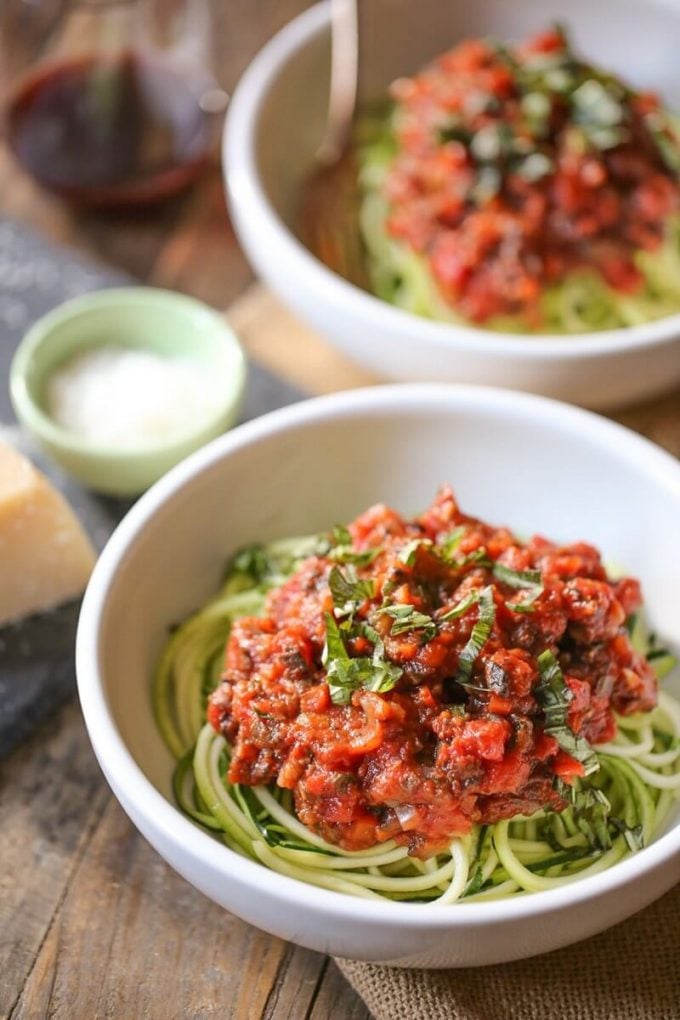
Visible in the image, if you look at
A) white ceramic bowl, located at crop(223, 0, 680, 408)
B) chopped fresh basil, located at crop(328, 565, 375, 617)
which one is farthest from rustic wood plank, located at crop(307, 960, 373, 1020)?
white ceramic bowl, located at crop(223, 0, 680, 408)

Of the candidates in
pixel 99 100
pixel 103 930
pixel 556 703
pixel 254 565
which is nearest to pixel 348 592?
pixel 556 703

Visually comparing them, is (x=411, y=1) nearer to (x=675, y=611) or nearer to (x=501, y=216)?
(x=501, y=216)

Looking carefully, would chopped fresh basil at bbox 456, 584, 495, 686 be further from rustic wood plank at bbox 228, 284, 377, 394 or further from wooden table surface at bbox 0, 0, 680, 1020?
rustic wood plank at bbox 228, 284, 377, 394

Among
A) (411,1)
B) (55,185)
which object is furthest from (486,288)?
(55,185)

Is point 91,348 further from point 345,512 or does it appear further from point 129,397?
point 345,512

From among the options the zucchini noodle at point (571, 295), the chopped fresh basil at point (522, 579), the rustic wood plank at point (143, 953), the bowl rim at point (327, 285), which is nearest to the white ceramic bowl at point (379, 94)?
the bowl rim at point (327, 285)

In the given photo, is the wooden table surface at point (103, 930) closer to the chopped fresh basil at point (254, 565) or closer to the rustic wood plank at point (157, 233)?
the chopped fresh basil at point (254, 565)
